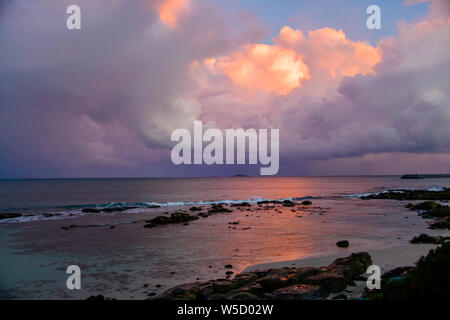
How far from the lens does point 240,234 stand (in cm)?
2203

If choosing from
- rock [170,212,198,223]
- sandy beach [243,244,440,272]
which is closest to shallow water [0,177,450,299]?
sandy beach [243,244,440,272]

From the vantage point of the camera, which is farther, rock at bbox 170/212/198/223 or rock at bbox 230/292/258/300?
rock at bbox 170/212/198/223

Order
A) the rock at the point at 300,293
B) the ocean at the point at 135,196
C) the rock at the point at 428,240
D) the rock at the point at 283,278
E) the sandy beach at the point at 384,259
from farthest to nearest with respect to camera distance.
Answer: the ocean at the point at 135,196
the rock at the point at 428,240
the sandy beach at the point at 384,259
the rock at the point at 283,278
the rock at the point at 300,293

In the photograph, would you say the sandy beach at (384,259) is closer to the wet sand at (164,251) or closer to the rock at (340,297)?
the wet sand at (164,251)

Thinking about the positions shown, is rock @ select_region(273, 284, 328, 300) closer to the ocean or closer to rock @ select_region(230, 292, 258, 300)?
rock @ select_region(230, 292, 258, 300)

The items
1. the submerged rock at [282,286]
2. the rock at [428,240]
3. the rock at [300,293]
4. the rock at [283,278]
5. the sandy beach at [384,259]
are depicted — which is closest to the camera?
the rock at [300,293]

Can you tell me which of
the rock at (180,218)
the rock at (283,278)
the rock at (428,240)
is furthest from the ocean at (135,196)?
the rock at (428,240)

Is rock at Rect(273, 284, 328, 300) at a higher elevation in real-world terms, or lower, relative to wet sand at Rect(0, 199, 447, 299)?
higher

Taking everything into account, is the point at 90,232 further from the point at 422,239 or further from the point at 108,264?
the point at 422,239

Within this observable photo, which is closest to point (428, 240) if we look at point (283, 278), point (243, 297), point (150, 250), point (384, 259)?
point (384, 259)

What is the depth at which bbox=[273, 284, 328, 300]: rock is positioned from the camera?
8.12m

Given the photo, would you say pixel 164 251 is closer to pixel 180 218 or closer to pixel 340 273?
pixel 340 273

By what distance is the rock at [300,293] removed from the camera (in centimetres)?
812
